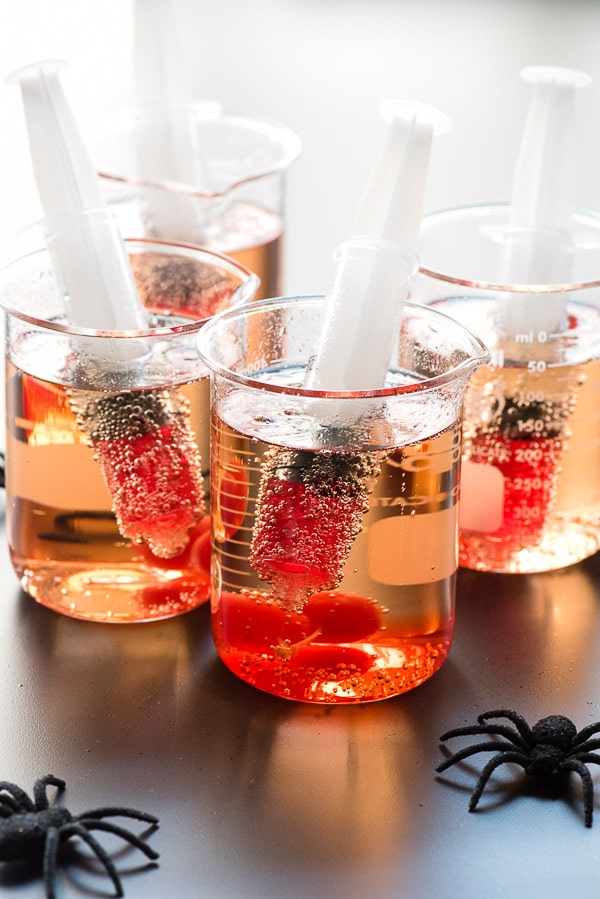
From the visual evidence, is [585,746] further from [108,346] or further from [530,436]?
[108,346]

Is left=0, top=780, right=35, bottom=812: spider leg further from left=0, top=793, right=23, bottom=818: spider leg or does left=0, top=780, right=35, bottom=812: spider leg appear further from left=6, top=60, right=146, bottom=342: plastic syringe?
left=6, top=60, right=146, bottom=342: plastic syringe

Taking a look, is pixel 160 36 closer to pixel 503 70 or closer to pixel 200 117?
pixel 200 117

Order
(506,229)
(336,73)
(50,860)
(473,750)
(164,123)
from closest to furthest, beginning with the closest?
(50,860), (473,750), (506,229), (164,123), (336,73)

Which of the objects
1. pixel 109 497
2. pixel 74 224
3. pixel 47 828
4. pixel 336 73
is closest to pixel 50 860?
Result: pixel 47 828

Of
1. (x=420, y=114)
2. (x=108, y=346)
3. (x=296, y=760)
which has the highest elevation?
(x=420, y=114)

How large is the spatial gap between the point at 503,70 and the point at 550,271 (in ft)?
3.67

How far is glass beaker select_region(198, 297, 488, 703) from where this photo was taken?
2.72ft

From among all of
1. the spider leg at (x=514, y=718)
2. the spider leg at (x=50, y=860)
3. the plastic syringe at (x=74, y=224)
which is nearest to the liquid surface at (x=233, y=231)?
the plastic syringe at (x=74, y=224)

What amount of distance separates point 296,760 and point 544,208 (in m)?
0.45

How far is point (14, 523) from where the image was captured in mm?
975

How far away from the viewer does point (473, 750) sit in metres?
0.83

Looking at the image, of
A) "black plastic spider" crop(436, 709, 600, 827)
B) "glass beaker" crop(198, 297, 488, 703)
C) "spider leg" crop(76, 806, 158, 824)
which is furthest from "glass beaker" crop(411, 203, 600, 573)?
"spider leg" crop(76, 806, 158, 824)

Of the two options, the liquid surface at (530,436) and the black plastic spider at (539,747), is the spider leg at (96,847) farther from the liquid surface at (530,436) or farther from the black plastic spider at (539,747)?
the liquid surface at (530,436)

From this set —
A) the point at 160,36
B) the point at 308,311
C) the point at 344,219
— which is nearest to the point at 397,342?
the point at 308,311
